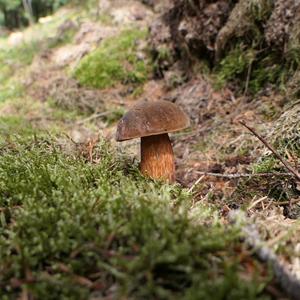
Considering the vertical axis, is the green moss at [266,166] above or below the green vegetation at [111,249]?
below

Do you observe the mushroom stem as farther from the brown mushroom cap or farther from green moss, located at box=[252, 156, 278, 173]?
green moss, located at box=[252, 156, 278, 173]

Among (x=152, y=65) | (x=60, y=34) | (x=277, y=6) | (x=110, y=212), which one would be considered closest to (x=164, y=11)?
(x=152, y=65)

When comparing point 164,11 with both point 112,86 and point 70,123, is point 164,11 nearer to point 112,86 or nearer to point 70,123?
point 112,86

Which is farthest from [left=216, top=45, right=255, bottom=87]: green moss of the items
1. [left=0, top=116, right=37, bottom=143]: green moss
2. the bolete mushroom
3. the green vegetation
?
the green vegetation

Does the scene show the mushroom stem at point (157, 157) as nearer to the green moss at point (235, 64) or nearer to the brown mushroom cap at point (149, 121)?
the brown mushroom cap at point (149, 121)

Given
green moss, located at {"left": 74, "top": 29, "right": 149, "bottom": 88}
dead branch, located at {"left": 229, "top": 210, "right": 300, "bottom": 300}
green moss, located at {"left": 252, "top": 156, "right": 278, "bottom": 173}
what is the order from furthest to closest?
green moss, located at {"left": 74, "top": 29, "right": 149, "bottom": 88} → green moss, located at {"left": 252, "top": 156, "right": 278, "bottom": 173} → dead branch, located at {"left": 229, "top": 210, "right": 300, "bottom": 300}

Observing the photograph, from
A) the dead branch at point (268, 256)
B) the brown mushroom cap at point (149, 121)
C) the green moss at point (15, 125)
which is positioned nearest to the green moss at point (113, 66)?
the green moss at point (15, 125)
